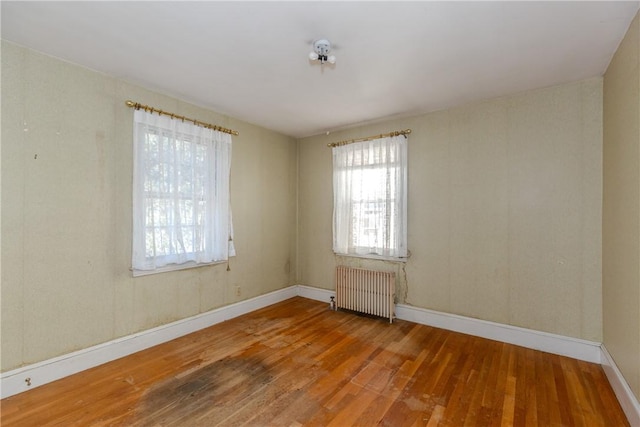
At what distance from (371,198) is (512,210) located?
1577 mm

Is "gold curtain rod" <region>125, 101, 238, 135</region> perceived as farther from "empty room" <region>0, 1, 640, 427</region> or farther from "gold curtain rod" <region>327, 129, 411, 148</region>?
"gold curtain rod" <region>327, 129, 411, 148</region>

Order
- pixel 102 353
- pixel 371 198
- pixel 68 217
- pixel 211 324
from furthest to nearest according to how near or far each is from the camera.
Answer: pixel 371 198
pixel 211 324
pixel 102 353
pixel 68 217

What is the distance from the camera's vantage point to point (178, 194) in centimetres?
295

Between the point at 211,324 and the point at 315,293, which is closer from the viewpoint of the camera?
the point at 211,324

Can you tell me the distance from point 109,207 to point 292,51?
7.03ft

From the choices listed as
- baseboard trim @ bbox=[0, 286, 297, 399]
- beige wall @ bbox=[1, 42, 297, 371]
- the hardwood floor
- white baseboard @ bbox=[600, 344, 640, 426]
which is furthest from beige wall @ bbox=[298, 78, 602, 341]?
beige wall @ bbox=[1, 42, 297, 371]

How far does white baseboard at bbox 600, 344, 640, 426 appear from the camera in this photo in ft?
5.73

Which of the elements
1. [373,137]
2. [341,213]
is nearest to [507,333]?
[341,213]

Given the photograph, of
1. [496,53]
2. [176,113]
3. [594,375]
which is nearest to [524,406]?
[594,375]

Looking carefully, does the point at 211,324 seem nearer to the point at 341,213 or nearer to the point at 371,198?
the point at 341,213

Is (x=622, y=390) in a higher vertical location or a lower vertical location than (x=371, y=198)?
lower

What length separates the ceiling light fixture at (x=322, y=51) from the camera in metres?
2.00

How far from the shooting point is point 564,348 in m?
2.66

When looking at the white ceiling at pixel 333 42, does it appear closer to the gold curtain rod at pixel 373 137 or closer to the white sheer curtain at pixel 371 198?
the gold curtain rod at pixel 373 137
